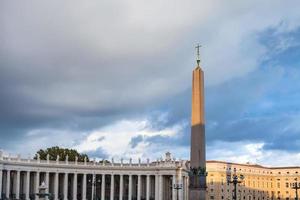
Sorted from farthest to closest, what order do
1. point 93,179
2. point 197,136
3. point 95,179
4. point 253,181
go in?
point 253,181 < point 93,179 < point 95,179 < point 197,136

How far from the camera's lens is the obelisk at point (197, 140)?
128 feet

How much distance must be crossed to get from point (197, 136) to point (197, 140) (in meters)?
0.28

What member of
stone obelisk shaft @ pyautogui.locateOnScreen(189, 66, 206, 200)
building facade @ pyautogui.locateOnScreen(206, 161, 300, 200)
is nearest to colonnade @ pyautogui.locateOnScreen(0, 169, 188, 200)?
building facade @ pyautogui.locateOnScreen(206, 161, 300, 200)

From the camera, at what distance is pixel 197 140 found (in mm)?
38969

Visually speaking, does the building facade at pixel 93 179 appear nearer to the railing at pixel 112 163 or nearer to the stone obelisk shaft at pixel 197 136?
the railing at pixel 112 163

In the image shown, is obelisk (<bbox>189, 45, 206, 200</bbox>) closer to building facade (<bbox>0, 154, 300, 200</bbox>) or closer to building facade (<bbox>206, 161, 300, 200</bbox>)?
building facade (<bbox>0, 154, 300, 200</bbox>)

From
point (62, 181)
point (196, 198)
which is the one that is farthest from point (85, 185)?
point (196, 198)

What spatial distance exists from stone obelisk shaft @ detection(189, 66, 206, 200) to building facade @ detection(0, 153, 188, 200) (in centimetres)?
6056

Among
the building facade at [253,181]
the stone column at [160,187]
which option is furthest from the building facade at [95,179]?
the building facade at [253,181]

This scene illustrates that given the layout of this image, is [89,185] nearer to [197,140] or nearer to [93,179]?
[93,179]

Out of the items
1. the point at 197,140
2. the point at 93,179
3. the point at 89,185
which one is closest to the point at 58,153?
the point at 89,185

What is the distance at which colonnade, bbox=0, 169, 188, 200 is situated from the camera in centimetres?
10044

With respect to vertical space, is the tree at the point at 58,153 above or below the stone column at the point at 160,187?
above

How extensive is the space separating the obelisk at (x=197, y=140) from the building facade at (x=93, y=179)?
60.6m
